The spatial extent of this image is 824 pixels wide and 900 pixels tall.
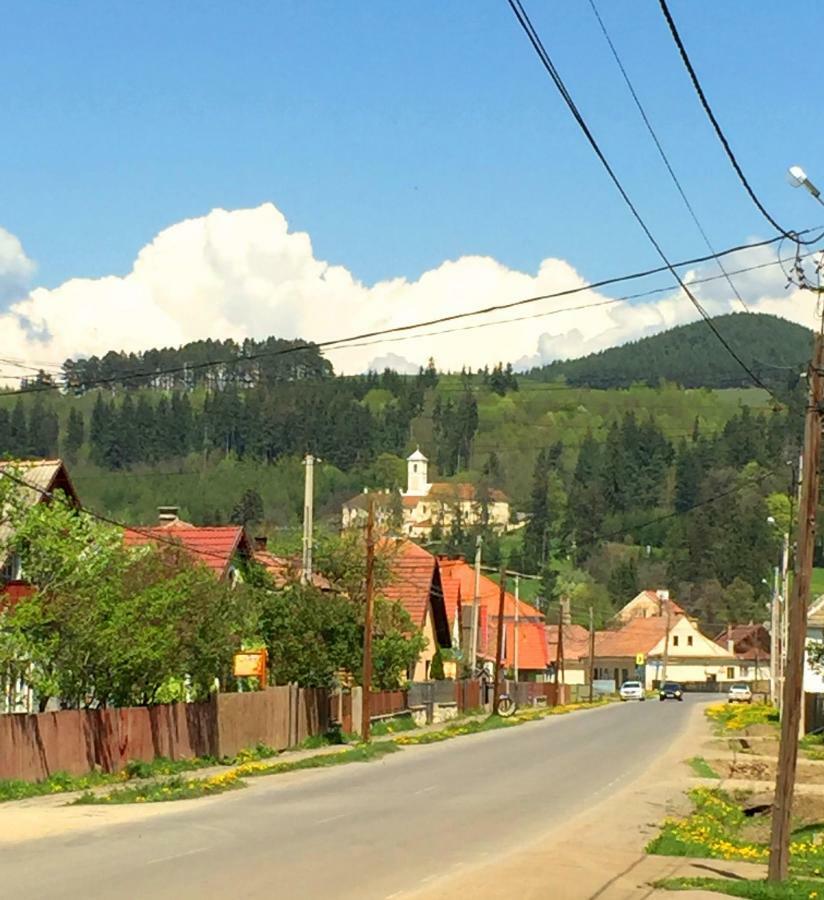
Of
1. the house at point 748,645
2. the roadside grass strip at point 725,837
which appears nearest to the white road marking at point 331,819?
the roadside grass strip at point 725,837

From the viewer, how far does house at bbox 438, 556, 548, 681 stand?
106938 mm

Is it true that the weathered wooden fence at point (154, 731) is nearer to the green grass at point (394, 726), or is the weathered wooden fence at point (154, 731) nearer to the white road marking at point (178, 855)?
the green grass at point (394, 726)

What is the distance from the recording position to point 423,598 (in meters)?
77.5

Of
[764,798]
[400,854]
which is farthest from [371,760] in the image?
[400,854]

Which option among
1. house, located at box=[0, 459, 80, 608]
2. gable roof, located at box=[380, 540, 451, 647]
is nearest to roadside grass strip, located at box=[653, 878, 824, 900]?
house, located at box=[0, 459, 80, 608]

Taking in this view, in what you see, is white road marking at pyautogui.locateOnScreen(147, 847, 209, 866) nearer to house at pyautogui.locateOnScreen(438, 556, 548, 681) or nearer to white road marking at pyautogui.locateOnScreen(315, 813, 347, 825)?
white road marking at pyautogui.locateOnScreen(315, 813, 347, 825)

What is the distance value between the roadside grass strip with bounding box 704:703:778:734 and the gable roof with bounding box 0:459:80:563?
28092 millimetres

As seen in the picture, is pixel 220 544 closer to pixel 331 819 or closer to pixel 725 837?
pixel 331 819

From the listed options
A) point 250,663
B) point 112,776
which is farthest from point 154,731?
point 250,663

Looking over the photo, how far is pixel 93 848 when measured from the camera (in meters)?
20.0

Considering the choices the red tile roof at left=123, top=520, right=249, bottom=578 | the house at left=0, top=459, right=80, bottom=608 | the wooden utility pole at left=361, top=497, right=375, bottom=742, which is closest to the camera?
the house at left=0, top=459, right=80, bottom=608

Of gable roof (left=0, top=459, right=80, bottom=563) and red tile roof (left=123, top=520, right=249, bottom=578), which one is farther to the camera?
red tile roof (left=123, top=520, right=249, bottom=578)

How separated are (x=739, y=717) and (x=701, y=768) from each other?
106ft

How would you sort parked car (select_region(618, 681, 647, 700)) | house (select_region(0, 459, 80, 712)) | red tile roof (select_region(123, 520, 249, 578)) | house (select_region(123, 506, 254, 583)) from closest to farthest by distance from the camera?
house (select_region(0, 459, 80, 712))
red tile roof (select_region(123, 520, 249, 578))
house (select_region(123, 506, 254, 583))
parked car (select_region(618, 681, 647, 700))
